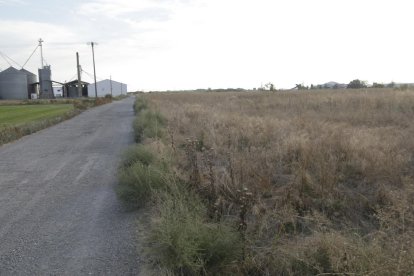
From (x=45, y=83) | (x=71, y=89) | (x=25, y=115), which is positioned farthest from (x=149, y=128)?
(x=71, y=89)

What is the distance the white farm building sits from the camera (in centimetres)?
13425

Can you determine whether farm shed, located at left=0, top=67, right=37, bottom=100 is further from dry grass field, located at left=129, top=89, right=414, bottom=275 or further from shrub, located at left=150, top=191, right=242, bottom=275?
shrub, located at left=150, top=191, right=242, bottom=275

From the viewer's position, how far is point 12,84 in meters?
98.2

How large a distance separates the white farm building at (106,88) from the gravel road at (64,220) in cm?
12446

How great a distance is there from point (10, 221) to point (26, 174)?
3.65m

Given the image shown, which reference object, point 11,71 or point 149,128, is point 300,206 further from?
point 11,71

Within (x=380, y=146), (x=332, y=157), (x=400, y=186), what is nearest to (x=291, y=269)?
(x=400, y=186)

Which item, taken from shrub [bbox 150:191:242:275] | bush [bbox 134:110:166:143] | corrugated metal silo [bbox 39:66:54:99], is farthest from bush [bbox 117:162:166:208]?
corrugated metal silo [bbox 39:66:54:99]

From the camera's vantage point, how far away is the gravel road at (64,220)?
4426mm

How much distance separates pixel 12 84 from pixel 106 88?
45.8 meters

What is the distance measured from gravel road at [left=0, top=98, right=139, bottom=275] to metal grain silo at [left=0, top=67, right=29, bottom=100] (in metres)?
96.9

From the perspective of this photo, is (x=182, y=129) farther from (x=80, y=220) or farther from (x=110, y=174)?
(x=80, y=220)

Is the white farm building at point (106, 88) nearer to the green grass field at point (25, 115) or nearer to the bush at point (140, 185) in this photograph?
the green grass field at point (25, 115)

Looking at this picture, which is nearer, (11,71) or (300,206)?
(300,206)
